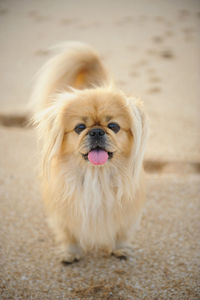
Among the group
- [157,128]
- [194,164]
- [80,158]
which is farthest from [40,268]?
[157,128]

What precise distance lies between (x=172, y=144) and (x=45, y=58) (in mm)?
3503

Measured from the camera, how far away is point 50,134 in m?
1.82

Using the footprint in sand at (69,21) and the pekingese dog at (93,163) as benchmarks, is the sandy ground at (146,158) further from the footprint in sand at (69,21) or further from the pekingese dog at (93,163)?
the pekingese dog at (93,163)

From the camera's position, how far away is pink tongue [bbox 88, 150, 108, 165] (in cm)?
173

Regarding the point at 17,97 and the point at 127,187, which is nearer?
the point at 127,187

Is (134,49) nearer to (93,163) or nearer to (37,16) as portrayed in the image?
(37,16)

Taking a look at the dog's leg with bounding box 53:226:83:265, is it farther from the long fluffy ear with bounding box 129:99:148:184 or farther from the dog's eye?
the dog's eye

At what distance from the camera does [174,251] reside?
7.15 feet

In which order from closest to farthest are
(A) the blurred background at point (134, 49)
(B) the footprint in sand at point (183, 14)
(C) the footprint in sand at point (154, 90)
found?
(A) the blurred background at point (134, 49) → (C) the footprint in sand at point (154, 90) → (B) the footprint in sand at point (183, 14)

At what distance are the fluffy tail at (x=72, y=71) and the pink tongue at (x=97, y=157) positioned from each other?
3.07ft

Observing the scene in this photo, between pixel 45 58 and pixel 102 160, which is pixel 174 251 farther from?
pixel 45 58

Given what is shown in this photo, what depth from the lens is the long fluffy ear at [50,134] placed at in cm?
181

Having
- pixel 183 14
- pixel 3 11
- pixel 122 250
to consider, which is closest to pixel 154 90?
pixel 122 250

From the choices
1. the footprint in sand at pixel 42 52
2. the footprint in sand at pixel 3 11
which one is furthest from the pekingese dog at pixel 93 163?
the footprint in sand at pixel 3 11
